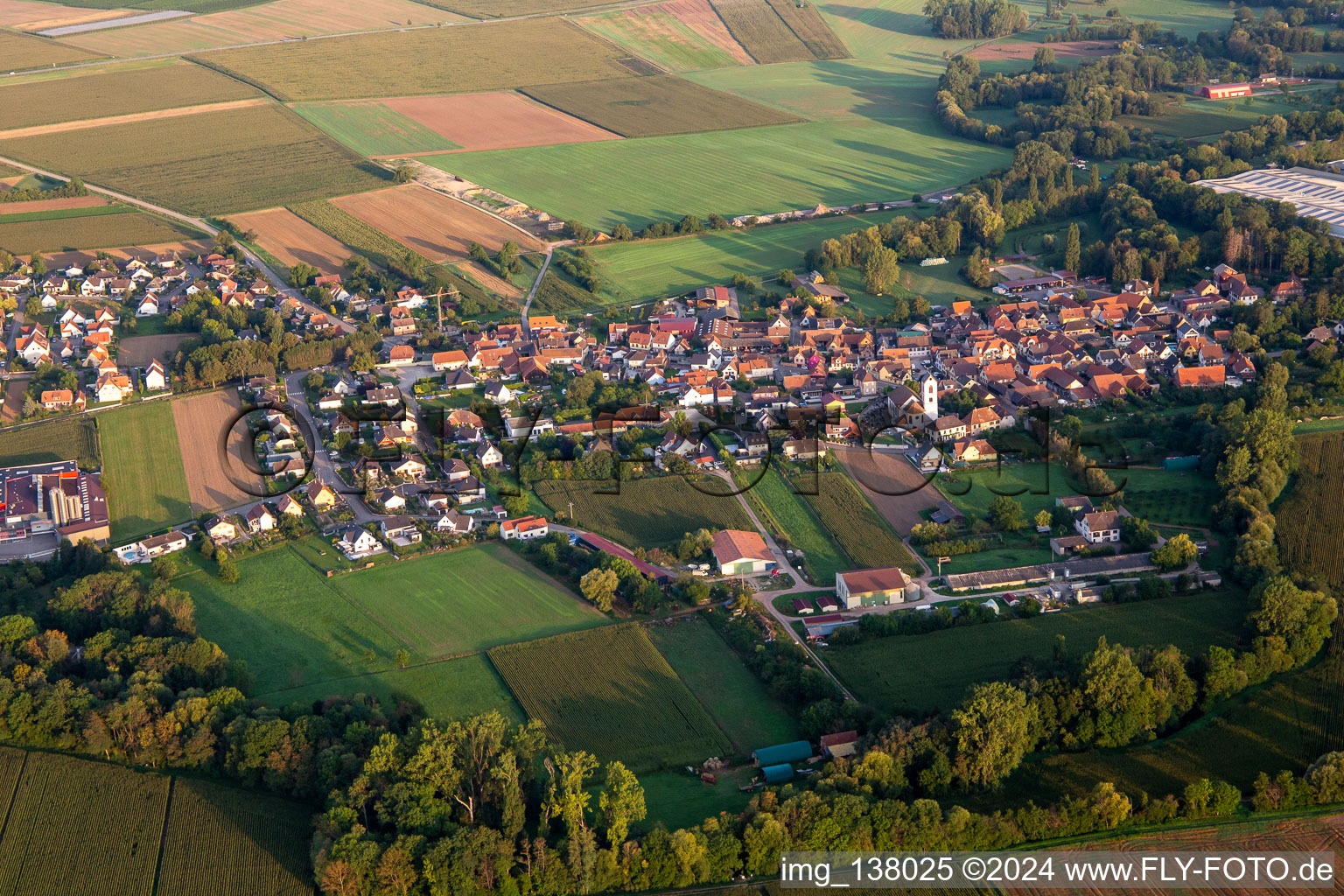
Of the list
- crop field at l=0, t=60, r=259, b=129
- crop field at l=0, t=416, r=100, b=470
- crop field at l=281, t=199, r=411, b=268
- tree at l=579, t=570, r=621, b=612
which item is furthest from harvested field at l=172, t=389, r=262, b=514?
crop field at l=0, t=60, r=259, b=129

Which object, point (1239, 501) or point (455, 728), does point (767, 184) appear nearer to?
point (1239, 501)

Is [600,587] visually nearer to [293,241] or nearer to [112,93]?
[293,241]

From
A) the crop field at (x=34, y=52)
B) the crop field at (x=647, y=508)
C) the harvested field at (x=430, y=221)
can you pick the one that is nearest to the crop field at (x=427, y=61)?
the crop field at (x=34, y=52)

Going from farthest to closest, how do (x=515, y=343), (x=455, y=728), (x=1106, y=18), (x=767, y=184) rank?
(x=1106, y=18), (x=767, y=184), (x=515, y=343), (x=455, y=728)

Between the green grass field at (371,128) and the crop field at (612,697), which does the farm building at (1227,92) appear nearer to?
the green grass field at (371,128)

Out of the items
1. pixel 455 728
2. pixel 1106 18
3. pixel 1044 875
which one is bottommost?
pixel 1044 875

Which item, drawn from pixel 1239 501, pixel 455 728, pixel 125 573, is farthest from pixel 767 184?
pixel 455 728

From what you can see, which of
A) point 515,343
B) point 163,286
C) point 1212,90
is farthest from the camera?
point 1212,90

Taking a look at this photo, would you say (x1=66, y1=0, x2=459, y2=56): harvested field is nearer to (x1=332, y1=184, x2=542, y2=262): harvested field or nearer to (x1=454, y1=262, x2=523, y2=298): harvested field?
(x1=332, y1=184, x2=542, y2=262): harvested field
